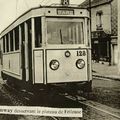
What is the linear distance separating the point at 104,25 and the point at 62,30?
0.68 m

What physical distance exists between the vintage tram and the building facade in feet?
0.68

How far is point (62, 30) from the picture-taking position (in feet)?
10.1

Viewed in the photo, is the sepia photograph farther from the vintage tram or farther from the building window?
the building window

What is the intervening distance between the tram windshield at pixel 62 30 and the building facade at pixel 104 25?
0.21 meters

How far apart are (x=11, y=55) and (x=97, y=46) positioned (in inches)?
29.5

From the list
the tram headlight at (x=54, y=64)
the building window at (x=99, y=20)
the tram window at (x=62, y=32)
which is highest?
the building window at (x=99, y=20)

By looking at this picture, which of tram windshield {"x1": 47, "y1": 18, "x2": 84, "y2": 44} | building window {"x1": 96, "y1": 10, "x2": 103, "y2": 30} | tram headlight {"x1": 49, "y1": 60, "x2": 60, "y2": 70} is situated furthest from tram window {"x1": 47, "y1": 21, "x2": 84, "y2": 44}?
building window {"x1": 96, "y1": 10, "x2": 103, "y2": 30}

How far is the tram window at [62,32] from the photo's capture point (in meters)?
3.08

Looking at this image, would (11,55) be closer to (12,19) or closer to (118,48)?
(12,19)

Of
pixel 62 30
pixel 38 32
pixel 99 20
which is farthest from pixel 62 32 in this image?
pixel 99 20

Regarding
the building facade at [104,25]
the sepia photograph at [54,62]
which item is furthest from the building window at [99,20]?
the sepia photograph at [54,62]

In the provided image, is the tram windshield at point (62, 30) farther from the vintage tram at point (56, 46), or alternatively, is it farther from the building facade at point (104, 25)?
the building facade at point (104, 25)

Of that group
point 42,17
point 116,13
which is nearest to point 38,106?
point 42,17

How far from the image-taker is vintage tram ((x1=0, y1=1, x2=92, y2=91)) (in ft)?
10.1
